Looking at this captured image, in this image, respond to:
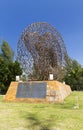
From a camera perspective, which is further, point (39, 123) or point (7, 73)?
point (7, 73)

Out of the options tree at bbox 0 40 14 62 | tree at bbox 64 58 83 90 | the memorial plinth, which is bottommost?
the memorial plinth

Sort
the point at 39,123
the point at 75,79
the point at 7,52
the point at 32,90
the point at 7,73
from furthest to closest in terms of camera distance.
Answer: the point at 7,52, the point at 75,79, the point at 7,73, the point at 32,90, the point at 39,123

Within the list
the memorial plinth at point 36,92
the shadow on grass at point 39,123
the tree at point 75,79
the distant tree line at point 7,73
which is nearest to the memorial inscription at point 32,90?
the memorial plinth at point 36,92

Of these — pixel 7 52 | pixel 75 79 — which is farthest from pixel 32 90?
pixel 7 52

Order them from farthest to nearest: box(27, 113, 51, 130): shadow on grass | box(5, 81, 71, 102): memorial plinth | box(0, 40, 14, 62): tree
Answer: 1. box(0, 40, 14, 62): tree
2. box(5, 81, 71, 102): memorial plinth
3. box(27, 113, 51, 130): shadow on grass

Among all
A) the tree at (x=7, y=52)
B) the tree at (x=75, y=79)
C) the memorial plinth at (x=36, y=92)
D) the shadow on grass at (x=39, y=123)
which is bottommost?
the shadow on grass at (x=39, y=123)

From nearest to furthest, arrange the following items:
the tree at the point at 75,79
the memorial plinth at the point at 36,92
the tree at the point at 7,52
→ the memorial plinth at the point at 36,92
the tree at the point at 75,79
the tree at the point at 7,52

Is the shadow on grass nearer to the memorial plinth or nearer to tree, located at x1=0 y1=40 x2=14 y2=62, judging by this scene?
the memorial plinth

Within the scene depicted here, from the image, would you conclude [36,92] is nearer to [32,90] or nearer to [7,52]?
[32,90]

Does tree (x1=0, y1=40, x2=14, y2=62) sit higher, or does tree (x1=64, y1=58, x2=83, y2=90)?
tree (x1=0, y1=40, x2=14, y2=62)

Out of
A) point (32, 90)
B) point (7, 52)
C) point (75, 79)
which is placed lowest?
point (32, 90)

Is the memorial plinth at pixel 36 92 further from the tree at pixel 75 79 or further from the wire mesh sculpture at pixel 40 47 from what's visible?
the tree at pixel 75 79

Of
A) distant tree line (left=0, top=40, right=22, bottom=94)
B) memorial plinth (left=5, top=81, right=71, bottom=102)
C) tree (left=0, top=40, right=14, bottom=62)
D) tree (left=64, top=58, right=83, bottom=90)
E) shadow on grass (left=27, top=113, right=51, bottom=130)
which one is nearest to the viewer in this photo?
shadow on grass (left=27, top=113, right=51, bottom=130)

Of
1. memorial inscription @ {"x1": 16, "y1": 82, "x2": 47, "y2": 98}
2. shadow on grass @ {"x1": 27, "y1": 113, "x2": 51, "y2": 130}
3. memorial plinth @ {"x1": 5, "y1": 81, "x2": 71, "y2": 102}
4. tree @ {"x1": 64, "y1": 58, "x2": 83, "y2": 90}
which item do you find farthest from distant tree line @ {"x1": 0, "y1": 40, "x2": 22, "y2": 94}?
shadow on grass @ {"x1": 27, "y1": 113, "x2": 51, "y2": 130}
